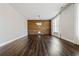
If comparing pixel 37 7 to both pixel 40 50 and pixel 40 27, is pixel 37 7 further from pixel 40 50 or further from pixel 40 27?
pixel 40 27

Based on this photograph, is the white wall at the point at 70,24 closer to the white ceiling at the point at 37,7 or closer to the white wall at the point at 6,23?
the white ceiling at the point at 37,7

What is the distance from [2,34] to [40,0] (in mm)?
3623

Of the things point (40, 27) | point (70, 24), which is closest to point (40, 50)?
point (70, 24)

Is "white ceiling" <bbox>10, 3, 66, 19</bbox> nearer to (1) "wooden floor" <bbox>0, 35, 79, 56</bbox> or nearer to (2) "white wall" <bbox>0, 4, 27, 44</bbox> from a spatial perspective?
(2) "white wall" <bbox>0, 4, 27, 44</bbox>

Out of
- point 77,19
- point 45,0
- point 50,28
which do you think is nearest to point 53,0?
point 45,0

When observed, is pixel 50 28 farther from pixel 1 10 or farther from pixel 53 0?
pixel 53 0

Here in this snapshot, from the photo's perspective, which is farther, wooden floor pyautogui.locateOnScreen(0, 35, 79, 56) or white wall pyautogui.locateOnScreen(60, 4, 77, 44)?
white wall pyautogui.locateOnScreen(60, 4, 77, 44)

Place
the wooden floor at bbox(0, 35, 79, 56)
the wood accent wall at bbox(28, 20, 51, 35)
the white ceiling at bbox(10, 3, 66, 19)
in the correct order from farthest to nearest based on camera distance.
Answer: the wood accent wall at bbox(28, 20, 51, 35)
the white ceiling at bbox(10, 3, 66, 19)
the wooden floor at bbox(0, 35, 79, 56)

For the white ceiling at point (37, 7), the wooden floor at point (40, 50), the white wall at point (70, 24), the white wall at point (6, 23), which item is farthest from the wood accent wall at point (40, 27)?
the wooden floor at point (40, 50)

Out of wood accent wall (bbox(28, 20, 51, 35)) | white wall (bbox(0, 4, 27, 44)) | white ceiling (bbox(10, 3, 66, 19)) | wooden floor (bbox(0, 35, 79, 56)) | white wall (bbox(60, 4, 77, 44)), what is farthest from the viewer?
wood accent wall (bbox(28, 20, 51, 35))

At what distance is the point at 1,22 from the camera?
5910mm

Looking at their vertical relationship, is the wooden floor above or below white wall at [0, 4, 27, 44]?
below

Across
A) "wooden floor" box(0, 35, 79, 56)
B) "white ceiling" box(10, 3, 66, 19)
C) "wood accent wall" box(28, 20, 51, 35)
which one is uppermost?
"white ceiling" box(10, 3, 66, 19)

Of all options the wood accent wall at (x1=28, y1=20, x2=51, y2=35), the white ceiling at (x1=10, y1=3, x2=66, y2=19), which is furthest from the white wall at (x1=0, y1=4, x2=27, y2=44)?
the wood accent wall at (x1=28, y1=20, x2=51, y2=35)
